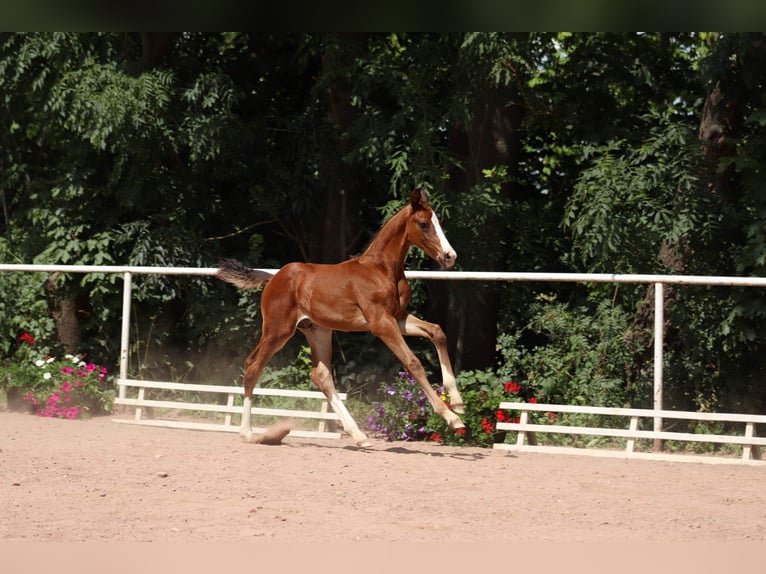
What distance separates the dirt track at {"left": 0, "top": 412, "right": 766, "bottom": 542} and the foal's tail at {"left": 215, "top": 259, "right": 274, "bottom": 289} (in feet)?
5.30

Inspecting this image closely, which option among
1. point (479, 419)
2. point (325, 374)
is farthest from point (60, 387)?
point (479, 419)

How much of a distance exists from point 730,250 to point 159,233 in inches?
295

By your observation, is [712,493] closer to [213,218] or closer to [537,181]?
[537,181]

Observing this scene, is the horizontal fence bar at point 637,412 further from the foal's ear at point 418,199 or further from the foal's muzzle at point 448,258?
the foal's ear at point 418,199

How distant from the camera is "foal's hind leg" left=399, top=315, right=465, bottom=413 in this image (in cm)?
753

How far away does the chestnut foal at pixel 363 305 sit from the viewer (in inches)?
309

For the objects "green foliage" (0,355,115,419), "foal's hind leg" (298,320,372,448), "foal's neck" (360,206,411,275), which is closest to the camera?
"foal's neck" (360,206,411,275)

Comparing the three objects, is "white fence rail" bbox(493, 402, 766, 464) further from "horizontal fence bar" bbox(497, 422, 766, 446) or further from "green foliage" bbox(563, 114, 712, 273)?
"green foliage" bbox(563, 114, 712, 273)

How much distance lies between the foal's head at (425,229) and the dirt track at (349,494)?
1804 millimetres

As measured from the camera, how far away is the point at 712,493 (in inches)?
252

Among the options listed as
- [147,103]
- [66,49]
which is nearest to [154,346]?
[147,103]

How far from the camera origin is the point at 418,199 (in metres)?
7.93

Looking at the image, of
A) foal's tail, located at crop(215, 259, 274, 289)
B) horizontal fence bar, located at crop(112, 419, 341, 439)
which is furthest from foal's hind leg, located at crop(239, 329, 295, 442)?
foal's tail, located at crop(215, 259, 274, 289)

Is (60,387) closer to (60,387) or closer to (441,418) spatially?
(60,387)
